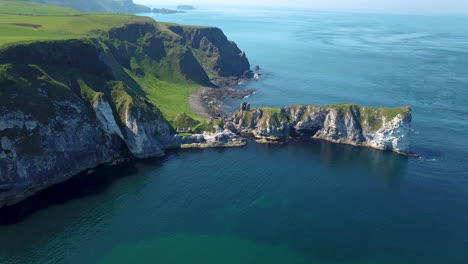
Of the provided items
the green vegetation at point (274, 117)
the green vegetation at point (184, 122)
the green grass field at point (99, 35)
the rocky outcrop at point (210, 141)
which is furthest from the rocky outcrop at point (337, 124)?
the green grass field at point (99, 35)

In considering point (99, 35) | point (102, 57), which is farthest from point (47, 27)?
point (102, 57)

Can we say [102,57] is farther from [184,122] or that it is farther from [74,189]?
[74,189]

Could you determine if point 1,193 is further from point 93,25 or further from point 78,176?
point 93,25

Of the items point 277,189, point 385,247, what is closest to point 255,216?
point 277,189

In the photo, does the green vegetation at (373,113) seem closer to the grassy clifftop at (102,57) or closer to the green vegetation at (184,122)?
the green vegetation at (184,122)

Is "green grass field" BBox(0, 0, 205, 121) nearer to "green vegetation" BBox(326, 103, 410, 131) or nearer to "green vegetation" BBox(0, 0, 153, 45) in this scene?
Result: "green vegetation" BBox(0, 0, 153, 45)

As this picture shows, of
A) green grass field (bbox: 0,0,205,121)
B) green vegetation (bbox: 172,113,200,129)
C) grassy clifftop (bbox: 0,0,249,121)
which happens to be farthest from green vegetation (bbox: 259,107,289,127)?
grassy clifftop (bbox: 0,0,249,121)
